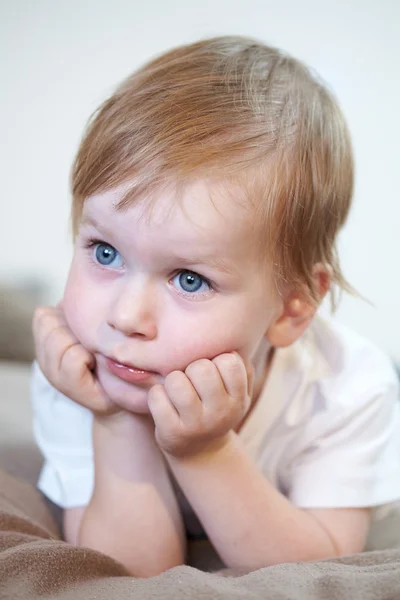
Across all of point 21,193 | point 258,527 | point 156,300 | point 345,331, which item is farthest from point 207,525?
point 21,193

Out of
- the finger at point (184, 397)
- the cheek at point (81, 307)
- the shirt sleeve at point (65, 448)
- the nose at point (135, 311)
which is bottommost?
the shirt sleeve at point (65, 448)

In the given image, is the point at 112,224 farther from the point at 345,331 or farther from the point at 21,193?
the point at 21,193

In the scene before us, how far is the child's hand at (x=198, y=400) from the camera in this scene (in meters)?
0.73

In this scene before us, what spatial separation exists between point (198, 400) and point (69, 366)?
0.16 metres

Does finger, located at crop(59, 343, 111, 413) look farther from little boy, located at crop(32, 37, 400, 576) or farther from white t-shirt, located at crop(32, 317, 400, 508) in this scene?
white t-shirt, located at crop(32, 317, 400, 508)

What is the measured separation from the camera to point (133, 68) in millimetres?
1997

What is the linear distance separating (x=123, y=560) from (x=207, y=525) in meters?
0.12

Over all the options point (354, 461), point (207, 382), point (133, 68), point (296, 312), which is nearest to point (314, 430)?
point (354, 461)

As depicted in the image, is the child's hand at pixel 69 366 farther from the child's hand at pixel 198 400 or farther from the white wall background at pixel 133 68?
the white wall background at pixel 133 68

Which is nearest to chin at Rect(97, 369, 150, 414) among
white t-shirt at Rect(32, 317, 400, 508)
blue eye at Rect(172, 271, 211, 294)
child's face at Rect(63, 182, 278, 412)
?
child's face at Rect(63, 182, 278, 412)

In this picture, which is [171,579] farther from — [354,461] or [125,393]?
[354,461]

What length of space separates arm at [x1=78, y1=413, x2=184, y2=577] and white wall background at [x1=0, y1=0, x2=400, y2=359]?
42.0 inches

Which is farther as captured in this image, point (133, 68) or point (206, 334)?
point (133, 68)

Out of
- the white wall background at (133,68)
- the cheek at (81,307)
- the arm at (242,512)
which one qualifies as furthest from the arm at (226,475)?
the white wall background at (133,68)
